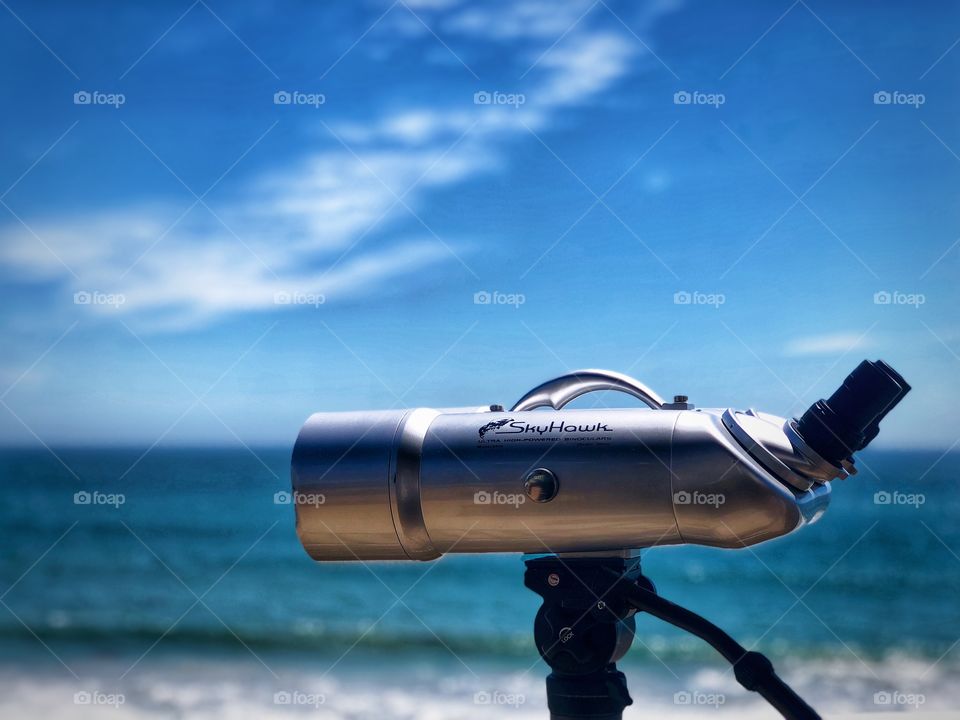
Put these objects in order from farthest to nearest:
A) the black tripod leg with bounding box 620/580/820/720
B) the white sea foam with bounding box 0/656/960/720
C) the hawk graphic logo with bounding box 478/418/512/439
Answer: the white sea foam with bounding box 0/656/960/720
the hawk graphic logo with bounding box 478/418/512/439
the black tripod leg with bounding box 620/580/820/720

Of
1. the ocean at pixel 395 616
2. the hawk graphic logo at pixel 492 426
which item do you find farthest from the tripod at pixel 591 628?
the ocean at pixel 395 616

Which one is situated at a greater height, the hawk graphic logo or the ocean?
the ocean

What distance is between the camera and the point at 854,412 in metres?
1.07

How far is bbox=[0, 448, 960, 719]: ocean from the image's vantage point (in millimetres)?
5457

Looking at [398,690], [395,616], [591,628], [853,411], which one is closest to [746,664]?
[591,628]

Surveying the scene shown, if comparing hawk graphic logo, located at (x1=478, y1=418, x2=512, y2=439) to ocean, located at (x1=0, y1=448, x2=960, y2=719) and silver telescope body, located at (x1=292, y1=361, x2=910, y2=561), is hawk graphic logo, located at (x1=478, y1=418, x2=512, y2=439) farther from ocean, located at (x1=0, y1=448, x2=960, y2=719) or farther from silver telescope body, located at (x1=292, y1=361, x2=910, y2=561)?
ocean, located at (x1=0, y1=448, x2=960, y2=719)

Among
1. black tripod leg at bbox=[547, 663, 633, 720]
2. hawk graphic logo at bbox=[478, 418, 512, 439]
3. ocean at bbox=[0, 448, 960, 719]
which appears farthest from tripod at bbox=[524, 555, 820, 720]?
ocean at bbox=[0, 448, 960, 719]

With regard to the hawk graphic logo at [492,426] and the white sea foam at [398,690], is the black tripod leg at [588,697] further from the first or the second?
the white sea foam at [398,690]

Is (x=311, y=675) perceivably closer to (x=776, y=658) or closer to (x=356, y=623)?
(x=356, y=623)

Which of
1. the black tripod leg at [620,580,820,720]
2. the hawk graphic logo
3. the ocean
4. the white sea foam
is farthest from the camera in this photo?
the ocean

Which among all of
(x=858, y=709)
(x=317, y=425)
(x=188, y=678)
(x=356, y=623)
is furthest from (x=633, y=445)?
(x=356, y=623)

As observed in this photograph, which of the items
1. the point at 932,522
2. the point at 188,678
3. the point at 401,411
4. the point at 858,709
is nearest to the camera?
the point at 401,411

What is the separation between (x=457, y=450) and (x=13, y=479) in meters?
10.1

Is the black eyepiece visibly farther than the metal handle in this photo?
No
